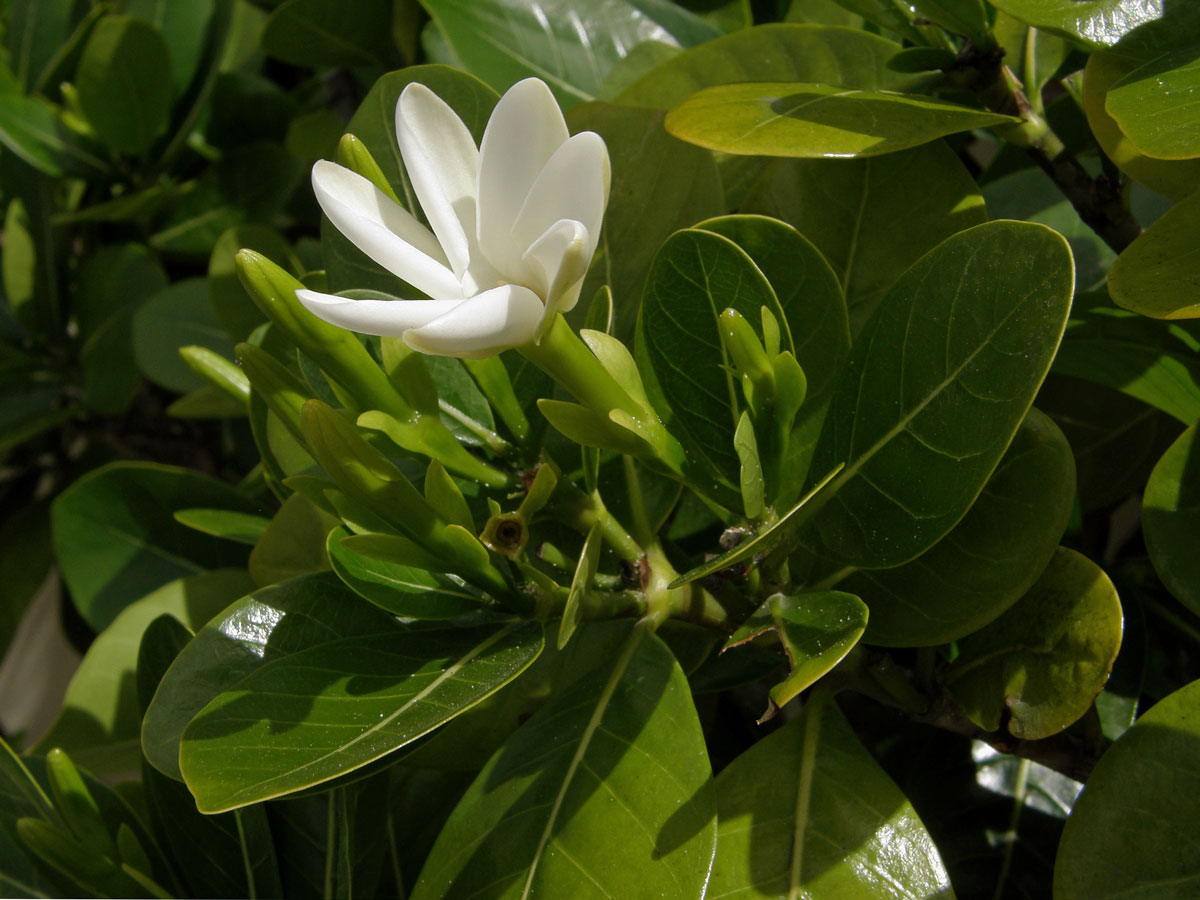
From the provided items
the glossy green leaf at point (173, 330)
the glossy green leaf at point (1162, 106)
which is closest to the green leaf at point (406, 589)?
the glossy green leaf at point (1162, 106)

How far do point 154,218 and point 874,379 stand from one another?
4.24ft

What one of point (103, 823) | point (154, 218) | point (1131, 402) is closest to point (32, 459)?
point (154, 218)

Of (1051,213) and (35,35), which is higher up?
(35,35)

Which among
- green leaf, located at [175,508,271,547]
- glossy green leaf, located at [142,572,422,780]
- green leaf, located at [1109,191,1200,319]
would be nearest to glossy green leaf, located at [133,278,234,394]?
green leaf, located at [175,508,271,547]

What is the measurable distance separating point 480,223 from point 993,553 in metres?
0.34

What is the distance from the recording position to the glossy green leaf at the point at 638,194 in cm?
66

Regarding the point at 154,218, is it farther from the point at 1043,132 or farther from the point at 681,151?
the point at 1043,132

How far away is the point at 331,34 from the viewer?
1.18 metres

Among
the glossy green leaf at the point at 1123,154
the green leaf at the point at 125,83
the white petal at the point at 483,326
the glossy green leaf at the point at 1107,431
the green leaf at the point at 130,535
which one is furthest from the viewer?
the green leaf at the point at 125,83

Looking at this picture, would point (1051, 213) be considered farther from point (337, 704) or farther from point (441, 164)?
point (337, 704)

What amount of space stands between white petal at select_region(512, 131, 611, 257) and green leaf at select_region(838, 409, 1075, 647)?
29 centimetres

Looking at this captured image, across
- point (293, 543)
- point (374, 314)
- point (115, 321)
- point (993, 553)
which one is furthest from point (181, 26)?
point (993, 553)

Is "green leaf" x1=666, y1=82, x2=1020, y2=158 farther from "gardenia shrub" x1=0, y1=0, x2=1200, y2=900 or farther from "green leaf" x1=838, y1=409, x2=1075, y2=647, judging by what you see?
"green leaf" x1=838, y1=409, x2=1075, y2=647

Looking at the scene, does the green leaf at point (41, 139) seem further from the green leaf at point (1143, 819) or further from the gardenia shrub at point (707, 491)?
the green leaf at point (1143, 819)
